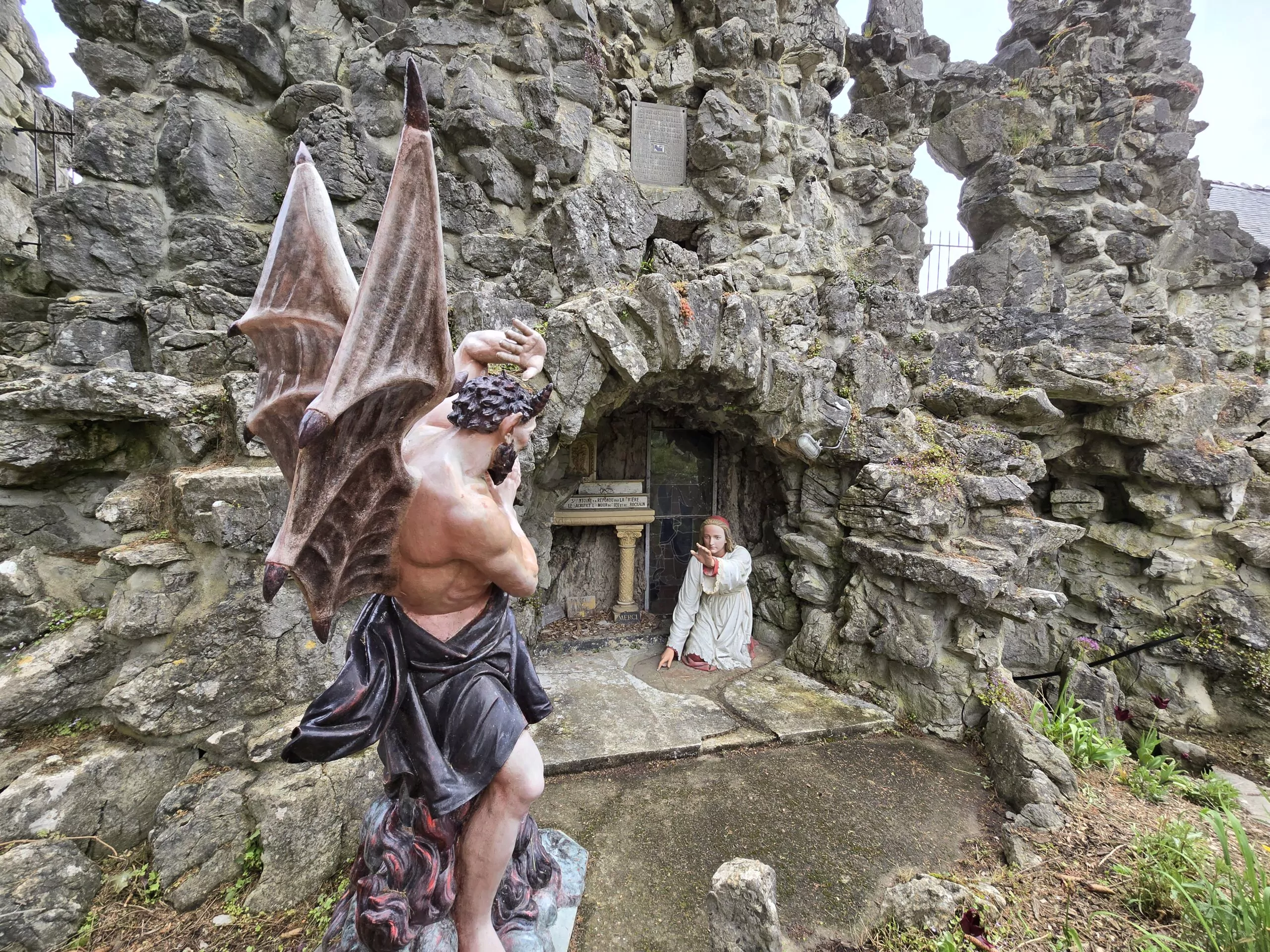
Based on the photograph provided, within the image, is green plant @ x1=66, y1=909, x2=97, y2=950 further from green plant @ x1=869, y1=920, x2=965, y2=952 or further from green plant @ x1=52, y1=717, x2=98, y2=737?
green plant @ x1=869, y1=920, x2=965, y2=952

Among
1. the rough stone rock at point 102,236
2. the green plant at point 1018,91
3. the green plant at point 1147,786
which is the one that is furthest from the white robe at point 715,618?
the green plant at point 1018,91

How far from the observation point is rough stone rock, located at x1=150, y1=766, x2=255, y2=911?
2174mm

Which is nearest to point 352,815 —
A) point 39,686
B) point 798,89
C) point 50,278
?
point 39,686

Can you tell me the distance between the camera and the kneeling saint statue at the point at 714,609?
4.75m

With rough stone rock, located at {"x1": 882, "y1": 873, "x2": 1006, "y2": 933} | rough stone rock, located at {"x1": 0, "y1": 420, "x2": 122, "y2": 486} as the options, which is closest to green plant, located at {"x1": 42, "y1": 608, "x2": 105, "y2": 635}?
rough stone rock, located at {"x1": 0, "y1": 420, "x2": 122, "y2": 486}

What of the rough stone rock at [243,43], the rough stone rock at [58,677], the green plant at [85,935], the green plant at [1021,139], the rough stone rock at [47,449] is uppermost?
the green plant at [1021,139]

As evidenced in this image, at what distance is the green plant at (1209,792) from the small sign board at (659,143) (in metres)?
6.28

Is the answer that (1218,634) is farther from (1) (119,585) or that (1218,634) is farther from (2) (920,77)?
(1) (119,585)

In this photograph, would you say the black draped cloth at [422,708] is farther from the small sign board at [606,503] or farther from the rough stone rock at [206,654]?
the small sign board at [606,503]

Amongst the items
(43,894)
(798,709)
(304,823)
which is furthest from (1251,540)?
(43,894)

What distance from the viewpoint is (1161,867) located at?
2.32m

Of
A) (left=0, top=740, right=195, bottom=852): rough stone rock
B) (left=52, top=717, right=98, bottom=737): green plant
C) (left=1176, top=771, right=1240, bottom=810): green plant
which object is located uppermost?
(left=52, top=717, right=98, bottom=737): green plant

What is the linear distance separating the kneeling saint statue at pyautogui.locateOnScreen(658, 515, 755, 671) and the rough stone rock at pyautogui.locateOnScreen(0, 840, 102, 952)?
3.73m

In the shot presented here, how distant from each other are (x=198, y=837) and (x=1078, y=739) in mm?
5381
